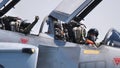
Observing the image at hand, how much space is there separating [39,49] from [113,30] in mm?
3240

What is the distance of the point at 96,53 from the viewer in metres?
11.6

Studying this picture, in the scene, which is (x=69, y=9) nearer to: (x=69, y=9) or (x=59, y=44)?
(x=69, y=9)

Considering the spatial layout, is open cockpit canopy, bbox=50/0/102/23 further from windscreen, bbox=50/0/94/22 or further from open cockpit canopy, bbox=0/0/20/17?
open cockpit canopy, bbox=0/0/20/17

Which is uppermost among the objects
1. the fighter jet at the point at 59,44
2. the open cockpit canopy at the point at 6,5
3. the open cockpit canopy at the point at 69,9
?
the open cockpit canopy at the point at 6,5

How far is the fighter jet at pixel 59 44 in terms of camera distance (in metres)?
9.75

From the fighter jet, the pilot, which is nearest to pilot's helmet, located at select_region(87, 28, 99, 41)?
the pilot

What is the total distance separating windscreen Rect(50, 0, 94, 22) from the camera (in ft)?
36.6

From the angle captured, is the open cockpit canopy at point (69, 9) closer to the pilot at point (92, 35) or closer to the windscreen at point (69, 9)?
the windscreen at point (69, 9)

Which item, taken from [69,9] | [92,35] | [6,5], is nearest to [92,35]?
[92,35]

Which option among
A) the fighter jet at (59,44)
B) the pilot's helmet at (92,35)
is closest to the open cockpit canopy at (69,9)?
the fighter jet at (59,44)

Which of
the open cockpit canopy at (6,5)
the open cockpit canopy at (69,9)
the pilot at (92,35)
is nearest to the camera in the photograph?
the open cockpit canopy at (69,9)

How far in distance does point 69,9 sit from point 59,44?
1172 mm

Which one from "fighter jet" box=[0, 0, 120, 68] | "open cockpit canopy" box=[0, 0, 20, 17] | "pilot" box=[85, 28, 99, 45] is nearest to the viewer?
"fighter jet" box=[0, 0, 120, 68]

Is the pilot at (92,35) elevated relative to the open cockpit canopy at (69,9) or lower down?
lower down
